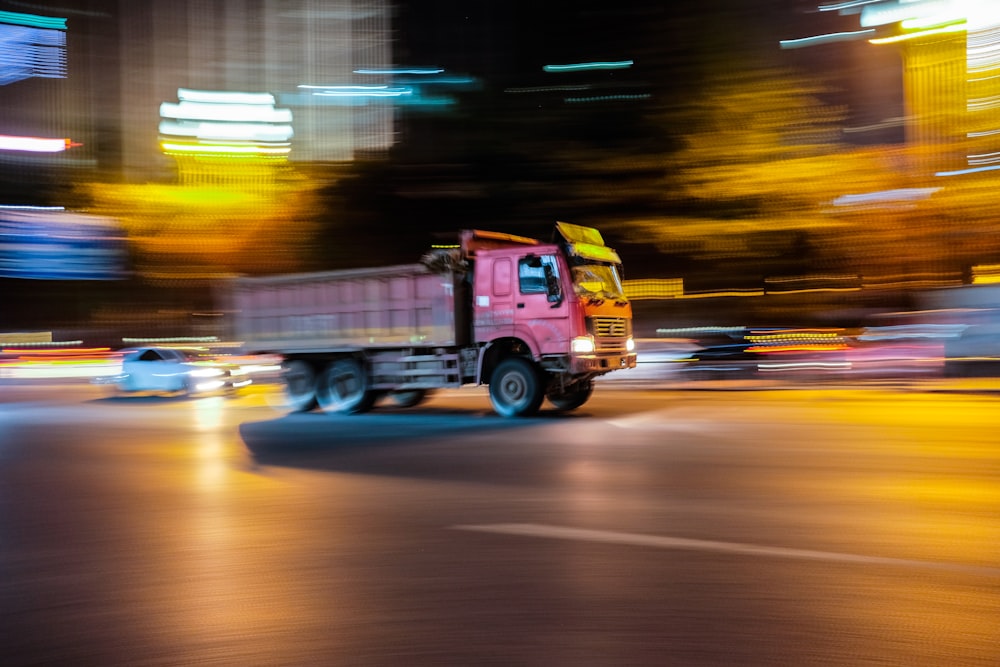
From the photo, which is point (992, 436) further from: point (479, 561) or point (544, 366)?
point (479, 561)

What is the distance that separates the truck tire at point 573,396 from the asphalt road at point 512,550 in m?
3.61

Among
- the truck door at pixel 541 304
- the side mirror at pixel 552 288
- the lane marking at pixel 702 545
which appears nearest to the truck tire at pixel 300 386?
the truck door at pixel 541 304

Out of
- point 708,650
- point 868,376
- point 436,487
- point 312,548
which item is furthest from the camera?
point 868,376

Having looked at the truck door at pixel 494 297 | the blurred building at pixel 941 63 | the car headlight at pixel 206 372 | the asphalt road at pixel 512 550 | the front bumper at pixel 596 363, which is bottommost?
the asphalt road at pixel 512 550

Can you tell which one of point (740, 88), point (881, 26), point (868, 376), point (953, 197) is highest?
point (881, 26)

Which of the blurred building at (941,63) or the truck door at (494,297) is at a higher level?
the blurred building at (941,63)

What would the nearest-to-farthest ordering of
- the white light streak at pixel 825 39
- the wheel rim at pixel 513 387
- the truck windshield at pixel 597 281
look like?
the truck windshield at pixel 597 281, the wheel rim at pixel 513 387, the white light streak at pixel 825 39

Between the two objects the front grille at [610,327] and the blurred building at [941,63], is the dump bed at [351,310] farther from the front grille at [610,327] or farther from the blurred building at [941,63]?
the blurred building at [941,63]

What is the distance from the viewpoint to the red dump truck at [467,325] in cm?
1438

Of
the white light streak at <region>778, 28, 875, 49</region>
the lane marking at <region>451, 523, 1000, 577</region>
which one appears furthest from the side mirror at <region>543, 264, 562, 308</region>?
the white light streak at <region>778, 28, 875, 49</region>

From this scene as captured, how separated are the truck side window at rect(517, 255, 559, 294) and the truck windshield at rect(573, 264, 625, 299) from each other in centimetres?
40

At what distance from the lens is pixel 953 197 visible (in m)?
24.6

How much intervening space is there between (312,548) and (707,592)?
8.78ft

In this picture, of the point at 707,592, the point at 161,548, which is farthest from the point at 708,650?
the point at 161,548
